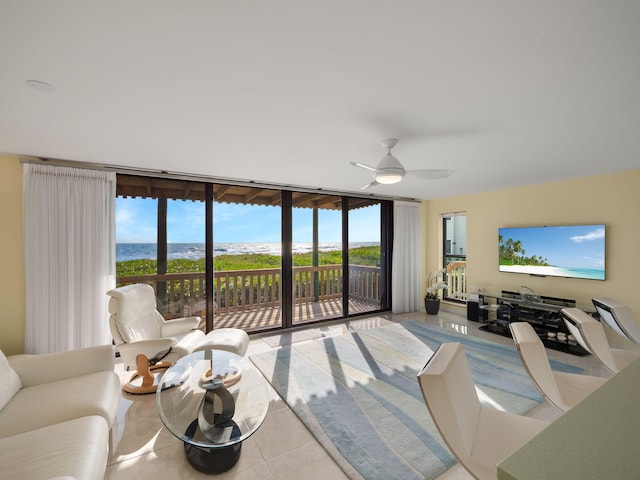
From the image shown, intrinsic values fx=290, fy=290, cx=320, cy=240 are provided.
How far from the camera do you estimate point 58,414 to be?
171 cm

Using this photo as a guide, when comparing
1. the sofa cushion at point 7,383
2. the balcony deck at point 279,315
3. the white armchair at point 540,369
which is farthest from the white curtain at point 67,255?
the white armchair at point 540,369

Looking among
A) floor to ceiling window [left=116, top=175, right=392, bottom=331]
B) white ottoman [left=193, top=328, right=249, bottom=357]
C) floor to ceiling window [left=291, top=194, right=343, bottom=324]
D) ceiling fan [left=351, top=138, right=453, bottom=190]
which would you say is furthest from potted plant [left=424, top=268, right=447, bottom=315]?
white ottoman [left=193, top=328, right=249, bottom=357]

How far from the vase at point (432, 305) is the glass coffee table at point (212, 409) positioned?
4195 millimetres

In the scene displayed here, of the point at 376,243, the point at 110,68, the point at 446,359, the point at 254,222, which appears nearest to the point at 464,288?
the point at 376,243

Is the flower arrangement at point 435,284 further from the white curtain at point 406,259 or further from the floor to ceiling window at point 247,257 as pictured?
the floor to ceiling window at point 247,257

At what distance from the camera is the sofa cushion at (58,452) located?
1287mm

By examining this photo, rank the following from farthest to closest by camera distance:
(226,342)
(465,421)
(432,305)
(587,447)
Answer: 1. (432,305)
2. (226,342)
3. (465,421)
4. (587,447)

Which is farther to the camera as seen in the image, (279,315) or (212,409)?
(279,315)

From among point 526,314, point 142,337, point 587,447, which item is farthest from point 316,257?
point 587,447

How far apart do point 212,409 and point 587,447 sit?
1.97 metres

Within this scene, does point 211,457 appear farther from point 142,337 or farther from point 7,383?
point 142,337

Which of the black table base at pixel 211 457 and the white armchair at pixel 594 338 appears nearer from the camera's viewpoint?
the black table base at pixel 211 457

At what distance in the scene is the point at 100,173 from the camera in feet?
10.8

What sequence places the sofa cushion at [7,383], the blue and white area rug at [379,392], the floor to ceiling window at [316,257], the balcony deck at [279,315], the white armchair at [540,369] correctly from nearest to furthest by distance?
the white armchair at [540,369], the sofa cushion at [7,383], the blue and white area rug at [379,392], the balcony deck at [279,315], the floor to ceiling window at [316,257]
